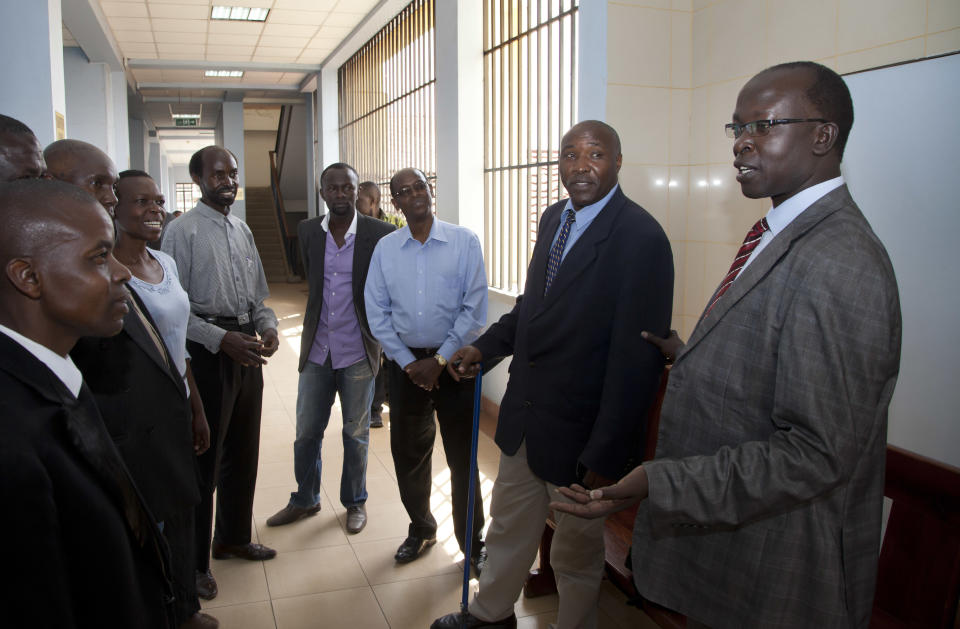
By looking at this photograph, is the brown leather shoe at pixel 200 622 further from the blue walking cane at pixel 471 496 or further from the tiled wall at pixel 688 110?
the tiled wall at pixel 688 110

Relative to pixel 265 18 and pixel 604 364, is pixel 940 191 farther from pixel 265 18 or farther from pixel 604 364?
pixel 265 18

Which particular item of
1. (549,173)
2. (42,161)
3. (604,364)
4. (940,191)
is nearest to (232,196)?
(42,161)

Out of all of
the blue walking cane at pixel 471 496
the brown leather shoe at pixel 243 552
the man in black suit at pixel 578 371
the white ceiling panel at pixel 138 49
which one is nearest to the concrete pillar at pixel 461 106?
the blue walking cane at pixel 471 496

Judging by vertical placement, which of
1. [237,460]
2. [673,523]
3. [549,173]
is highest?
[549,173]

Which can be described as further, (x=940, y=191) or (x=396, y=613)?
(x=396, y=613)

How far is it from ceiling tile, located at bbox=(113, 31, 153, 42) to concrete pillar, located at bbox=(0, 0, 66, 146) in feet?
15.0

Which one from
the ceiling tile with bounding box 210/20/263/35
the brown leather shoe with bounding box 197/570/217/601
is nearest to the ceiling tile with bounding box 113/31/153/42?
the ceiling tile with bounding box 210/20/263/35

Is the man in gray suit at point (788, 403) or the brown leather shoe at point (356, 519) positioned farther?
the brown leather shoe at point (356, 519)

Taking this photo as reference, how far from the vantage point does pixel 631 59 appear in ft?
11.0

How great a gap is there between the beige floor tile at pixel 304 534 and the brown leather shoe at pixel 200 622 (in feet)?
2.09

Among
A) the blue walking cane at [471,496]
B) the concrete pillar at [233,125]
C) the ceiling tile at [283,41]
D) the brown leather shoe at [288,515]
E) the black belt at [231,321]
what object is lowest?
the brown leather shoe at [288,515]

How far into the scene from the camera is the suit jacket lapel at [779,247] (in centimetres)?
123

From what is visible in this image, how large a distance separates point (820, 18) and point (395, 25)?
614 centimetres

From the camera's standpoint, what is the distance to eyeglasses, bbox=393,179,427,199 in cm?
290
